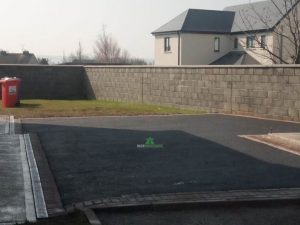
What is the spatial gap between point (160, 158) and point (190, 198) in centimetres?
311

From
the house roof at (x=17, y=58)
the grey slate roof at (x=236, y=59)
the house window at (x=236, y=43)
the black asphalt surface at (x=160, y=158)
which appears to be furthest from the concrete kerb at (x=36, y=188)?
the house roof at (x=17, y=58)

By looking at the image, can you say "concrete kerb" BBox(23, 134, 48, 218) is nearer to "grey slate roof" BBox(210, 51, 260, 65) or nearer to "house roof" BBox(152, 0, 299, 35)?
"grey slate roof" BBox(210, 51, 260, 65)

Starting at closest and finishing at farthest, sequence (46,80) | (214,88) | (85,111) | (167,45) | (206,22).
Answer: (214,88), (85,111), (46,80), (167,45), (206,22)

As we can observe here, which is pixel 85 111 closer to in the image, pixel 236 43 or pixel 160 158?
pixel 160 158

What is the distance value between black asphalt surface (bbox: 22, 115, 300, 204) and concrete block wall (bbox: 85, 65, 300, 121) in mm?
1012

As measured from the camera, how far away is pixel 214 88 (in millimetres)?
18766

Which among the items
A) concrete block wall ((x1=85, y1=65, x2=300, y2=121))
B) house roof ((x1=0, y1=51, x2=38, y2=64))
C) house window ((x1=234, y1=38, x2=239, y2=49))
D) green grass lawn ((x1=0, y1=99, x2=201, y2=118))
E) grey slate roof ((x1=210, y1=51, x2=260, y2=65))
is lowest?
green grass lawn ((x1=0, y1=99, x2=201, y2=118))

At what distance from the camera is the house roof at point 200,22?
53491 millimetres

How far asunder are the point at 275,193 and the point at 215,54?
1862 inches

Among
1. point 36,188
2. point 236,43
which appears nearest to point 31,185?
point 36,188

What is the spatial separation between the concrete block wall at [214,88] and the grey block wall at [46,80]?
227 cm

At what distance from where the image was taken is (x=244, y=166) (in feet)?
30.2

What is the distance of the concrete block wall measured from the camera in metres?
16.0

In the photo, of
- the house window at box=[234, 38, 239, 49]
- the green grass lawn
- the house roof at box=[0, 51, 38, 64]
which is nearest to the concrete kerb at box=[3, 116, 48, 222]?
the green grass lawn
